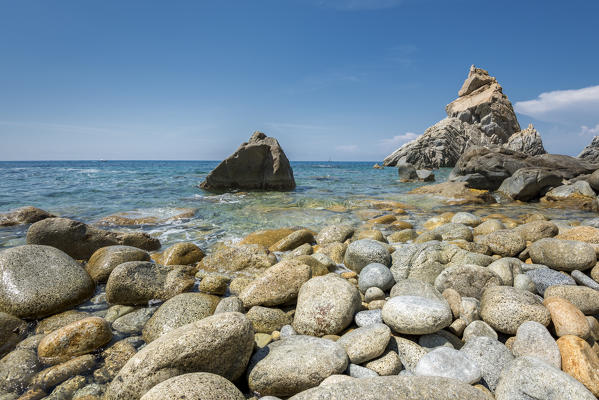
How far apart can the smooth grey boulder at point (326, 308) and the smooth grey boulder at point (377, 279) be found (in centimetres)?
74

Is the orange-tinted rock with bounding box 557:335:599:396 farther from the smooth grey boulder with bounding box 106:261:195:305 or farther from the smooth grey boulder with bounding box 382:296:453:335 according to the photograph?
the smooth grey boulder with bounding box 106:261:195:305

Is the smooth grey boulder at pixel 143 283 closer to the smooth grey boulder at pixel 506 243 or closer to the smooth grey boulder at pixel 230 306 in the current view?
the smooth grey boulder at pixel 230 306

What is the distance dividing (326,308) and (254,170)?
595 inches

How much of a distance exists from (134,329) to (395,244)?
205 inches

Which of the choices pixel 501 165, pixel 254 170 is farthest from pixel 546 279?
pixel 501 165

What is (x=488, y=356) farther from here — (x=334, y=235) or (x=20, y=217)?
(x=20, y=217)

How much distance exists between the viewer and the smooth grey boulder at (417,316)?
306 centimetres

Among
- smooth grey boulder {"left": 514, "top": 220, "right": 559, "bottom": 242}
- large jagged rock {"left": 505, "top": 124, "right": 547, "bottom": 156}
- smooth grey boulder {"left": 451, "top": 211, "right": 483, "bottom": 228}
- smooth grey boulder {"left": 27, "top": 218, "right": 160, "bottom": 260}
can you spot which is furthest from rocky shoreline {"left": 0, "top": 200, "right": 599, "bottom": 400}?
large jagged rock {"left": 505, "top": 124, "right": 547, "bottom": 156}

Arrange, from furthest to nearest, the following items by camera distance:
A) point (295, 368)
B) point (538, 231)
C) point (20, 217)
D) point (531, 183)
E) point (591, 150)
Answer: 1. point (591, 150)
2. point (531, 183)
3. point (20, 217)
4. point (538, 231)
5. point (295, 368)

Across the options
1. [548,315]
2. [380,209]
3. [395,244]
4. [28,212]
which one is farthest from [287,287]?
[28,212]

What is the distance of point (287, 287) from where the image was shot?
418 cm

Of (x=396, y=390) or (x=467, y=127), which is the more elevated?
(x=467, y=127)

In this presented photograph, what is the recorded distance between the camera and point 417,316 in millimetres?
3084

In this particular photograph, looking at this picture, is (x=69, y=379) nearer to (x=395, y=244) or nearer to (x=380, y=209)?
(x=395, y=244)
